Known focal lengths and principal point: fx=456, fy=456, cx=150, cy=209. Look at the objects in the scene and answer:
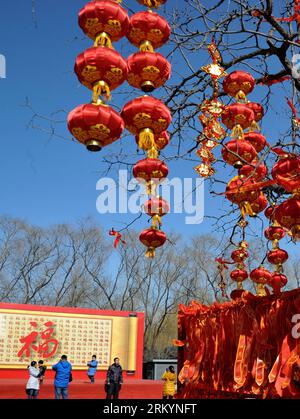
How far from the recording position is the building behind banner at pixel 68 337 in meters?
16.0

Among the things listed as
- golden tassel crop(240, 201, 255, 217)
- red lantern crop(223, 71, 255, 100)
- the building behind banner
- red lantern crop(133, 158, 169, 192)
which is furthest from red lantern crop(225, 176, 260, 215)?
the building behind banner

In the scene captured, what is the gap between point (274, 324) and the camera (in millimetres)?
3762

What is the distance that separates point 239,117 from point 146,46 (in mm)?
1625

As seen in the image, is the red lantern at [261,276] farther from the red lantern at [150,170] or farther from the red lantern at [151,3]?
the red lantern at [151,3]

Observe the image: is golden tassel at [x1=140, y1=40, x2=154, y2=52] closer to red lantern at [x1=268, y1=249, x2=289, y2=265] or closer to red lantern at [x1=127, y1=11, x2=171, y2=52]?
red lantern at [x1=127, y1=11, x2=171, y2=52]

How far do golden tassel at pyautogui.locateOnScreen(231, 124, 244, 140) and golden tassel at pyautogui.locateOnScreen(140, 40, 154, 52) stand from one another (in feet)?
5.27

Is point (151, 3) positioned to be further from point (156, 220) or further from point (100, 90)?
point (156, 220)

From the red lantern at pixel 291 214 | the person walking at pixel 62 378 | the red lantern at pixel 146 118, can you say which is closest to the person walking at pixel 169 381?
the person walking at pixel 62 378

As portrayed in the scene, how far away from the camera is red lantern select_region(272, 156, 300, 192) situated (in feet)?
13.3

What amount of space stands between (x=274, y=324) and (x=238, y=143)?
2.09m

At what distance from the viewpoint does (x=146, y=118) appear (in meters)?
3.70

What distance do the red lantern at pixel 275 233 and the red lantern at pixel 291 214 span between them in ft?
5.98

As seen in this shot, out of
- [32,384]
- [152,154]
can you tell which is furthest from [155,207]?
[32,384]
